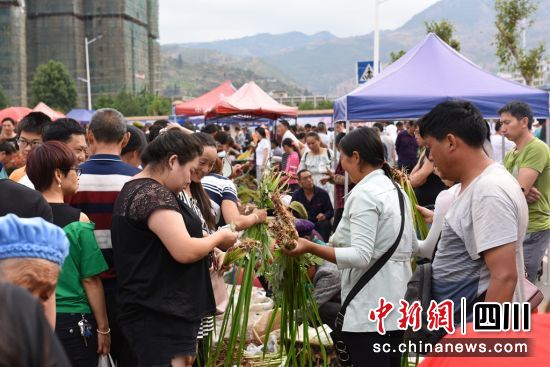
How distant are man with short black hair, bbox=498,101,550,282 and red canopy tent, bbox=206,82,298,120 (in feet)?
35.0

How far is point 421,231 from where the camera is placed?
4.95m

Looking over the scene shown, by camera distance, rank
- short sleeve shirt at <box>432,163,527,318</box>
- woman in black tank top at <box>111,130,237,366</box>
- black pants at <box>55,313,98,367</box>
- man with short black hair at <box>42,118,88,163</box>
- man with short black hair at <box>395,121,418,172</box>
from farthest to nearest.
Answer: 1. man with short black hair at <box>395,121,418,172</box>
2. man with short black hair at <box>42,118,88,163</box>
3. black pants at <box>55,313,98,367</box>
4. woman in black tank top at <box>111,130,237,366</box>
5. short sleeve shirt at <box>432,163,527,318</box>

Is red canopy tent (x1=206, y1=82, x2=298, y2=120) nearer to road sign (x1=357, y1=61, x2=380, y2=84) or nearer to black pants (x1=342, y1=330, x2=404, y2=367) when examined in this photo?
road sign (x1=357, y1=61, x2=380, y2=84)

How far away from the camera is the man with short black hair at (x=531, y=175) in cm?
571

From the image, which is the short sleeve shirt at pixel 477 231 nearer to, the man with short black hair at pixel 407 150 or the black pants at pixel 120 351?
the black pants at pixel 120 351

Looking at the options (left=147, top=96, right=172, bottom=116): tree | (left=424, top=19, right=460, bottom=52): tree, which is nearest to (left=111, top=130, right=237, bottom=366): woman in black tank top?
(left=424, top=19, right=460, bottom=52): tree

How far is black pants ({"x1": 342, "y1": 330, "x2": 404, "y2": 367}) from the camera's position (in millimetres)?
3547

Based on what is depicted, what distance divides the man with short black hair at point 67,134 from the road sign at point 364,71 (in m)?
10.1

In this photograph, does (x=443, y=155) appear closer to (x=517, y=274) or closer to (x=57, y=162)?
(x=517, y=274)

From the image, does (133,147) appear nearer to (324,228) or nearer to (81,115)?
(324,228)

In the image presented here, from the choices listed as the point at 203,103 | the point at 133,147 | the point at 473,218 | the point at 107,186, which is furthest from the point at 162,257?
the point at 203,103

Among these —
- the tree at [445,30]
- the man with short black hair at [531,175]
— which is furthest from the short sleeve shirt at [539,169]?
the tree at [445,30]

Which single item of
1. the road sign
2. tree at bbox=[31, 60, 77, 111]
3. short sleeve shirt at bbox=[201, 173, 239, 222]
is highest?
tree at bbox=[31, 60, 77, 111]

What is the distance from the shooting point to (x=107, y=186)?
3.91 m
